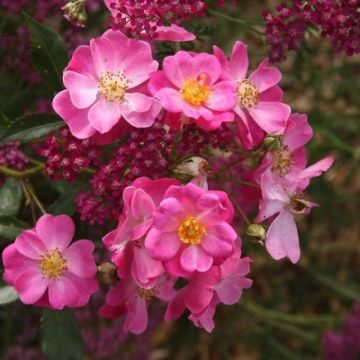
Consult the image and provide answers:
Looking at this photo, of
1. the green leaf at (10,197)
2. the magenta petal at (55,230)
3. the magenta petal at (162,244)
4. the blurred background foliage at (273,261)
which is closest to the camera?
the magenta petal at (162,244)

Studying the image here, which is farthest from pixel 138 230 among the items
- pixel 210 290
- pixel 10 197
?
pixel 10 197

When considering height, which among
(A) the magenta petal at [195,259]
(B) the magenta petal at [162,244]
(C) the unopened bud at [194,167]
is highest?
(C) the unopened bud at [194,167]

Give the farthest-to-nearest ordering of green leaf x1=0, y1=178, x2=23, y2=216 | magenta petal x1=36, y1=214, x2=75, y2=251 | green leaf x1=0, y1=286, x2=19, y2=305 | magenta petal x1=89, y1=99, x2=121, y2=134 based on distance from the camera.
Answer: green leaf x1=0, y1=178, x2=23, y2=216, green leaf x1=0, y1=286, x2=19, y2=305, magenta petal x1=36, y1=214, x2=75, y2=251, magenta petal x1=89, y1=99, x2=121, y2=134

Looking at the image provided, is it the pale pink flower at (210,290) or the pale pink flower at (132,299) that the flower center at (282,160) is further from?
the pale pink flower at (132,299)

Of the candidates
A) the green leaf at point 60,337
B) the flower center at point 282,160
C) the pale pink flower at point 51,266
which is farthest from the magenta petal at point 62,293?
the flower center at point 282,160

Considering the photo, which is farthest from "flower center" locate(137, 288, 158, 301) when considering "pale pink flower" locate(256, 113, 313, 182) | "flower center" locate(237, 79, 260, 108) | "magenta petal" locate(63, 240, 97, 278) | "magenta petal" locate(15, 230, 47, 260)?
"flower center" locate(237, 79, 260, 108)

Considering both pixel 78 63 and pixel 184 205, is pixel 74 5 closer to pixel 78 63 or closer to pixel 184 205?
pixel 78 63

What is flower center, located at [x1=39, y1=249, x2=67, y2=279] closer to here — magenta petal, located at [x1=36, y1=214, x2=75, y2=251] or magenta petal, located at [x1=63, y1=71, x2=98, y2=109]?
magenta petal, located at [x1=36, y1=214, x2=75, y2=251]
